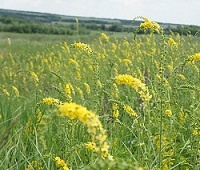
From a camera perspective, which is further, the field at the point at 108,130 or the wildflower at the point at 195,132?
the wildflower at the point at 195,132

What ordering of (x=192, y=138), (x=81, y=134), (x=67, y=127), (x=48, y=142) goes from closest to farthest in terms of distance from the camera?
(x=67, y=127) → (x=192, y=138) → (x=48, y=142) → (x=81, y=134)

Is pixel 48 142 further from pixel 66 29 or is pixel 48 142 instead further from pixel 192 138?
pixel 66 29

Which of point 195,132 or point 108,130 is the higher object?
point 195,132

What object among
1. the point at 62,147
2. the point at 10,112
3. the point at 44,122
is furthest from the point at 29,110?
the point at 44,122

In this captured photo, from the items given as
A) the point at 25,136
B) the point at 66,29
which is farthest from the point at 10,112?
the point at 66,29

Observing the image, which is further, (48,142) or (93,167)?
(48,142)

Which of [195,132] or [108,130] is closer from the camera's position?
[195,132]

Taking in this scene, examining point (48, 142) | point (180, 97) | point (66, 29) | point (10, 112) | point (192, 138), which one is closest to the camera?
point (192, 138)

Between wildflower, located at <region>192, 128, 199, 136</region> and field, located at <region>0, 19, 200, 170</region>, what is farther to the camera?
wildflower, located at <region>192, 128, 199, 136</region>

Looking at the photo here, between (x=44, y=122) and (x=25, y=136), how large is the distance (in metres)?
2.09

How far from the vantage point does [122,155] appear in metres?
2.62

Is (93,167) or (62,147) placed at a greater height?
(93,167)

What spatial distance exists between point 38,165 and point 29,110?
4.42 ft

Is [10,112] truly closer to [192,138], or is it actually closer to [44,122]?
[192,138]
